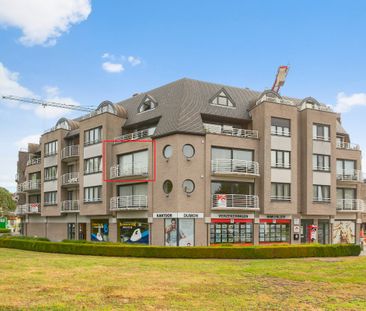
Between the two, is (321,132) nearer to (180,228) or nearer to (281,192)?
(281,192)

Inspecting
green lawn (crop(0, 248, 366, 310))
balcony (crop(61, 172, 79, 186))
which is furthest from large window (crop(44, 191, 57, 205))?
green lawn (crop(0, 248, 366, 310))

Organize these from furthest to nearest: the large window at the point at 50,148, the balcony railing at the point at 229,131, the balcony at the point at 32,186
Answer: the balcony at the point at 32,186 < the large window at the point at 50,148 < the balcony railing at the point at 229,131

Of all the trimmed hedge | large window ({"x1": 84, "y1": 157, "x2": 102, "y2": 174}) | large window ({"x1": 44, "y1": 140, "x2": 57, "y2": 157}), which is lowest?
the trimmed hedge

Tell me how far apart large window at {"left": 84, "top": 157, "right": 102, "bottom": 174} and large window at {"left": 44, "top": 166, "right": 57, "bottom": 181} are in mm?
8471

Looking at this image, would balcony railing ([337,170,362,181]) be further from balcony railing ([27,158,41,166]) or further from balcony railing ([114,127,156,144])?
balcony railing ([27,158,41,166])

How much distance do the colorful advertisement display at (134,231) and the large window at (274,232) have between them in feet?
33.2

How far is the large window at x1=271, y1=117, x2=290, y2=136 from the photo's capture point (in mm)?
41188

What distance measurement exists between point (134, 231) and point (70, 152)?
1444 cm

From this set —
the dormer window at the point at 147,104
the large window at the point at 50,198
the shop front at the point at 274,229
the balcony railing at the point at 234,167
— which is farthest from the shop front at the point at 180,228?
the large window at the point at 50,198

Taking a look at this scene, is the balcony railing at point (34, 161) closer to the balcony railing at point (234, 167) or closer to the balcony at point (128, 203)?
the balcony at point (128, 203)

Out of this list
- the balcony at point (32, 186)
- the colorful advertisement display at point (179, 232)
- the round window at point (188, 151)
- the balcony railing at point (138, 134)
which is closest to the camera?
the colorful advertisement display at point (179, 232)

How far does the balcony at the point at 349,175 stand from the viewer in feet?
153

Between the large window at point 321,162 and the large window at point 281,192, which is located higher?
the large window at point 321,162

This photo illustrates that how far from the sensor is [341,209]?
46062 millimetres
